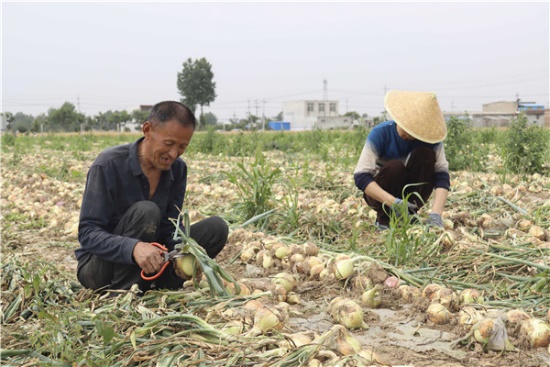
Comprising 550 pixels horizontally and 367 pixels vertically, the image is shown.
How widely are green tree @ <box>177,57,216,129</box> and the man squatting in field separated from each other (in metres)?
54.7

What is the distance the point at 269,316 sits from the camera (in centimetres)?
181

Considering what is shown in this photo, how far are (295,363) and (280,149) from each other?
1053cm

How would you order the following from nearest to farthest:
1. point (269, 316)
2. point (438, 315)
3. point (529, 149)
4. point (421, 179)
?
point (269, 316) → point (438, 315) → point (421, 179) → point (529, 149)

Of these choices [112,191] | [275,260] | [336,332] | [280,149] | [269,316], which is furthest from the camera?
[280,149]

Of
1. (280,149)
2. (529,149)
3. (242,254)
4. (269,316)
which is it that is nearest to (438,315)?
(269,316)

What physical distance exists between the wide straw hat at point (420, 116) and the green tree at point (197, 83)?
54.0 meters

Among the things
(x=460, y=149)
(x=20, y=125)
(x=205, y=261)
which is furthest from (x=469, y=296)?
(x=20, y=125)

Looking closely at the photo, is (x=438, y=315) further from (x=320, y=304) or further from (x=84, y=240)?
(x=84, y=240)

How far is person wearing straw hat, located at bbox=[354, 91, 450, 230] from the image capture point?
322cm

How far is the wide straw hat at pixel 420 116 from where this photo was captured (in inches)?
126

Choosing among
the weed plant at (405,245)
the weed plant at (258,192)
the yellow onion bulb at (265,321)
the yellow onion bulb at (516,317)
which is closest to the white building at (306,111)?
the weed plant at (258,192)

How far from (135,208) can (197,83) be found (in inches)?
2200

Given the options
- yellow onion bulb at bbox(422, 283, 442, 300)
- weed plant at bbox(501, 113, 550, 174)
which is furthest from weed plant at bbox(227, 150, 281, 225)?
weed plant at bbox(501, 113, 550, 174)

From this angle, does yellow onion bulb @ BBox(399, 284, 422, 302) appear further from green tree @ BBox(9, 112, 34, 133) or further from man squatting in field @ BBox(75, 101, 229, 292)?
green tree @ BBox(9, 112, 34, 133)
